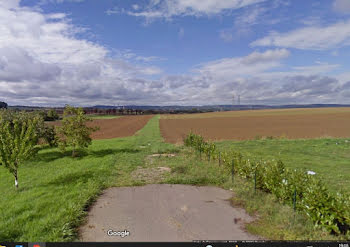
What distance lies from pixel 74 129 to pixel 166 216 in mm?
13071

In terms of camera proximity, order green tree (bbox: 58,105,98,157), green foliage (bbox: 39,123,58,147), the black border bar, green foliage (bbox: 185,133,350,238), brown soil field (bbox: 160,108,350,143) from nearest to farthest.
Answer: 1. the black border bar
2. green foliage (bbox: 185,133,350,238)
3. green tree (bbox: 58,105,98,157)
4. green foliage (bbox: 39,123,58,147)
5. brown soil field (bbox: 160,108,350,143)

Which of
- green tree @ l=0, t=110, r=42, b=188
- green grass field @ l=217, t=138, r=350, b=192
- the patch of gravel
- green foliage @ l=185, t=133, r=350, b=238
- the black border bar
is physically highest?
green tree @ l=0, t=110, r=42, b=188

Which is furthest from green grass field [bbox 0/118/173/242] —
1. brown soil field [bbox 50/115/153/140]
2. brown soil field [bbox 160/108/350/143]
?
brown soil field [bbox 160/108/350/143]

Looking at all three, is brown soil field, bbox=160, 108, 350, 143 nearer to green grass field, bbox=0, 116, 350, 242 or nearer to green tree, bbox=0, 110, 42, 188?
green grass field, bbox=0, 116, 350, 242

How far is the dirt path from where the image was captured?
546 centimetres

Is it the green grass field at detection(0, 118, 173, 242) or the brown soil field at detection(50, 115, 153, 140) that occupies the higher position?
the green grass field at detection(0, 118, 173, 242)

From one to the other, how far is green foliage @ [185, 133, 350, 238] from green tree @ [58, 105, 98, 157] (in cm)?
1219

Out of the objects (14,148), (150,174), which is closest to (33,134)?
(14,148)

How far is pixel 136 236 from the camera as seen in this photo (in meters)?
5.38

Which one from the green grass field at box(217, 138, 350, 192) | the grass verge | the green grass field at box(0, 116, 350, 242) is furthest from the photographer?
the green grass field at box(217, 138, 350, 192)

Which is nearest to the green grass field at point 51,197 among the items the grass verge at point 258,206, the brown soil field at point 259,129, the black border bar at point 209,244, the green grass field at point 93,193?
the green grass field at point 93,193

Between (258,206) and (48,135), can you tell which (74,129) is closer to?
(48,135)

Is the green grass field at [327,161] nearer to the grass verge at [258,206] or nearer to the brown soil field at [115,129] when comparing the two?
the grass verge at [258,206]

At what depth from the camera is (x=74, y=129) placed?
55.0ft
